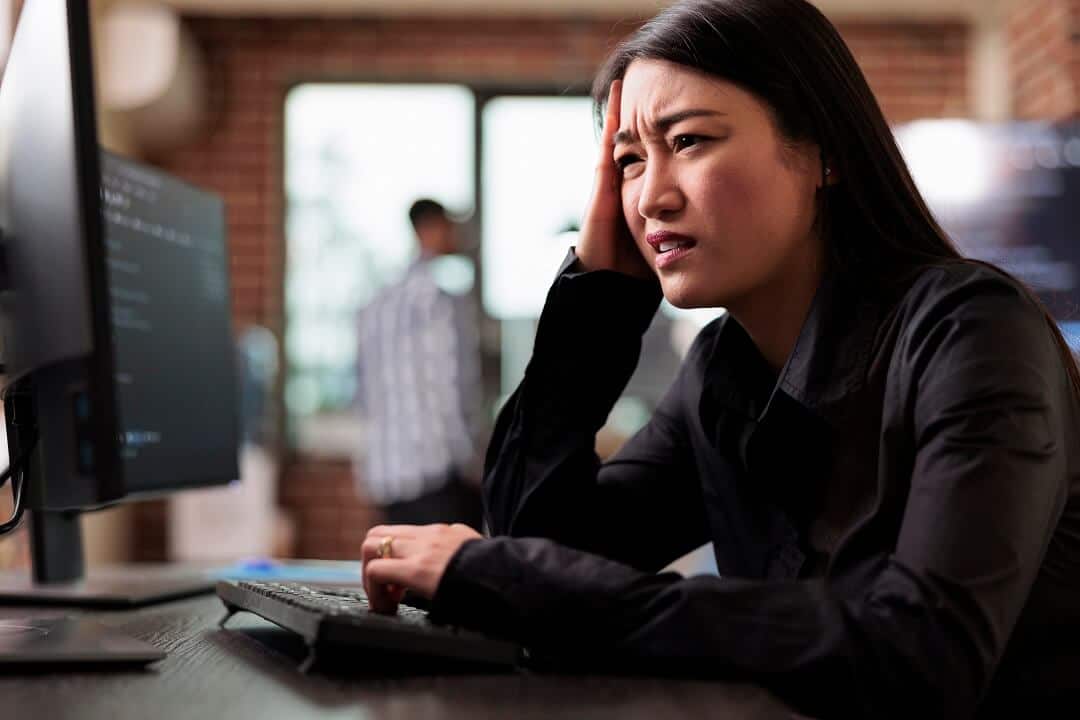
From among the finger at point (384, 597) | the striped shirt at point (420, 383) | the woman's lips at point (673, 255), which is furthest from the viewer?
the striped shirt at point (420, 383)

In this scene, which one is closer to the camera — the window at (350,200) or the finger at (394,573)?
the finger at (394,573)

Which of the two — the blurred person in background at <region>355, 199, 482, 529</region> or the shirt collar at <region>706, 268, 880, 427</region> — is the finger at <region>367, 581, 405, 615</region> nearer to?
the shirt collar at <region>706, 268, 880, 427</region>

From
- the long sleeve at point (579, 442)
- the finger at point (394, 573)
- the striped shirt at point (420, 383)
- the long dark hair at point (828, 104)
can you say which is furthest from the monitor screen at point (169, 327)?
the striped shirt at point (420, 383)

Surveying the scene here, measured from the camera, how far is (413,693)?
A: 70cm

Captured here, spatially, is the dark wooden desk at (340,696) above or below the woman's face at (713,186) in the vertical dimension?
below

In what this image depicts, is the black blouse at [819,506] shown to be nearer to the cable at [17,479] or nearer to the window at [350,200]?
the cable at [17,479]

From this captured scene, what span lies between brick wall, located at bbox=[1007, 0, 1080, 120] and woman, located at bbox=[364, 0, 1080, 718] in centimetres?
313

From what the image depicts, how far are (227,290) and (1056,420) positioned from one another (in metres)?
1.10

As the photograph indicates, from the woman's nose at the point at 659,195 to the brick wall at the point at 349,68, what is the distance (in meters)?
3.85

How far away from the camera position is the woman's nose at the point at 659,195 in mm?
1097

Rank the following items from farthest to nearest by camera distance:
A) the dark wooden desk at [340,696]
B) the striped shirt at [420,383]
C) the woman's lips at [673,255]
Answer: the striped shirt at [420,383] → the woman's lips at [673,255] → the dark wooden desk at [340,696]

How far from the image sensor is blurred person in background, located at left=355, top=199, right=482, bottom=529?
12.5 ft

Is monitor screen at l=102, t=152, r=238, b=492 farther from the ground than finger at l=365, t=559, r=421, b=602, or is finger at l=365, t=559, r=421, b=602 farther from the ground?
monitor screen at l=102, t=152, r=238, b=492

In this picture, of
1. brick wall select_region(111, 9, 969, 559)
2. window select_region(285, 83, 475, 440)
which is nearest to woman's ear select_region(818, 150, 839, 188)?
window select_region(285, 83, 475, 440)
